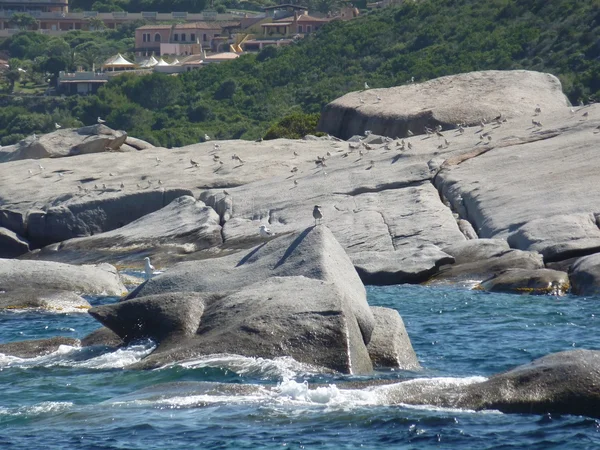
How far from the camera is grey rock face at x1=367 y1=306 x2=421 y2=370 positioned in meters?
17.7

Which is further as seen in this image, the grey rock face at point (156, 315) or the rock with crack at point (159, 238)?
the rock with crack at point (159, 238)

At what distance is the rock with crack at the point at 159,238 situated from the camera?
35.8 meters

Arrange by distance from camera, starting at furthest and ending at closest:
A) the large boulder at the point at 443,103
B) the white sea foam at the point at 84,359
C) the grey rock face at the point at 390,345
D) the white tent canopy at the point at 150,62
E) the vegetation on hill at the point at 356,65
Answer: the white tent canopy at the point at 150,62
the vegetation on hill at the point at 356,65
the large boulder at the point at 443,103
the white sea foam at the point at 84,359
the grey rock face at the point at 390,345

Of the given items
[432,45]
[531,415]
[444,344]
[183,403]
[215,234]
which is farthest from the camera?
[432,45]

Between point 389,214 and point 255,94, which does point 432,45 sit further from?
point 389,214

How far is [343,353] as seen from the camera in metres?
16.8

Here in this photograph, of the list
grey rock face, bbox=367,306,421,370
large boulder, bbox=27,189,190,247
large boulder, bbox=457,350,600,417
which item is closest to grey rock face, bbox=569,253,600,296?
grey rock face, bbox=367,306,421,370

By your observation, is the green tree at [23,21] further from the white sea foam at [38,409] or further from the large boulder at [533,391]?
the large boulder at [533,391]

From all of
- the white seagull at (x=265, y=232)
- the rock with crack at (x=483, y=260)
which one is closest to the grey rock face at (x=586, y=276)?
the rock with crack at (x=483, y=260)

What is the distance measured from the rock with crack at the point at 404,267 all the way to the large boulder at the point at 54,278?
5728 millimetres

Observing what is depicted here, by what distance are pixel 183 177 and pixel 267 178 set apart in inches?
136

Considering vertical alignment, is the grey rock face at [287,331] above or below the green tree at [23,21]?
above

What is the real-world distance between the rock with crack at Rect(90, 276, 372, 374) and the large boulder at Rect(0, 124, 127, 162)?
32886mm

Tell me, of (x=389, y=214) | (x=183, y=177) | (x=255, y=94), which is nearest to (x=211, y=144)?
(x=183, y=177)
